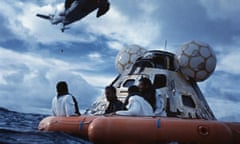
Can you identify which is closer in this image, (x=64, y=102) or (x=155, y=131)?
(x=155, y=131)

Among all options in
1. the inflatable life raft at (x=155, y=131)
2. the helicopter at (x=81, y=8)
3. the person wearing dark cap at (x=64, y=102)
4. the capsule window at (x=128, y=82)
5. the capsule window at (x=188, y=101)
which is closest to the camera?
the inflatable life raft at (x=155, y=131)

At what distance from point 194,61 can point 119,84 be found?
284 cm

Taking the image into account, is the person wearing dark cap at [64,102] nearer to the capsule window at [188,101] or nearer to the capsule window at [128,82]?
the capsule window at [128,82]

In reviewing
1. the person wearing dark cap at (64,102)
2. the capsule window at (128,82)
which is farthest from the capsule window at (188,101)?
the person wearing dark cap at (64,102)

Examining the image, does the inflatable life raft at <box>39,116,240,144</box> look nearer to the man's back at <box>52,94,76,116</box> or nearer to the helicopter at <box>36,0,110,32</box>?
the man's back at <box>52,94,76,116</box>

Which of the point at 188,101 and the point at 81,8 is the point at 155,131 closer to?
the point at 188,101

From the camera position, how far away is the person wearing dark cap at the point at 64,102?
8348 mm

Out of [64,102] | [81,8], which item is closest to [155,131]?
[64,102]

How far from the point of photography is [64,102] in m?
8.42

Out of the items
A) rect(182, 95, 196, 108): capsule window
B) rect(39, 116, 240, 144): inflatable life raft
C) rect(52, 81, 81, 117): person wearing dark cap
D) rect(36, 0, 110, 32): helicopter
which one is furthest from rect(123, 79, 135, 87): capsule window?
rect(36, 0, 110, 32): helicopter

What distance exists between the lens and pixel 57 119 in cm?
816

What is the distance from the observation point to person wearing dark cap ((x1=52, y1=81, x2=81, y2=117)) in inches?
329

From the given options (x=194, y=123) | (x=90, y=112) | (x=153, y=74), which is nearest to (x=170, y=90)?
(x=153, y=74)

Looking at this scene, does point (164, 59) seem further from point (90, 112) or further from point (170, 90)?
point (90, 112)
